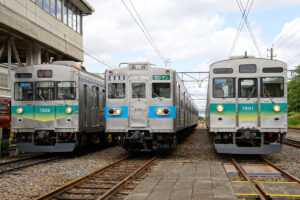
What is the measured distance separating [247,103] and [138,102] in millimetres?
3569

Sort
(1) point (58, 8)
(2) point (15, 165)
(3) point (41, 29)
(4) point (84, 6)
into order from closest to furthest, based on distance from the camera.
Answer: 1. (2) point (15, 165)
2. (3) point (41, 29)
3. (1) point (58, 8)
4. (4) point (84, 6)

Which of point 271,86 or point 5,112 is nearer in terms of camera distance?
point 271,86

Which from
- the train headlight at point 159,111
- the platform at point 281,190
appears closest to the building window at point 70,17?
the train headlight at point 159,111

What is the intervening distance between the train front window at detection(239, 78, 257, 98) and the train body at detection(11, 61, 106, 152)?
5627 millimetres

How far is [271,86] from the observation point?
1188 cm

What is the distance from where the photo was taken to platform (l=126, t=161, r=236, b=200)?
668 cm

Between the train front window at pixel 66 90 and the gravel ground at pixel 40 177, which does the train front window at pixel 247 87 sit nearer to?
the gravel ground at pixel 40 177

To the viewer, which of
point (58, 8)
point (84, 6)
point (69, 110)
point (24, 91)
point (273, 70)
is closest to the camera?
point (273, 70)

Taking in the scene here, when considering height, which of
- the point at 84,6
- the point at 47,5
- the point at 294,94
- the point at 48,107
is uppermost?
the point at 84,6

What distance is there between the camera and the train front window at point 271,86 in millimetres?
11766

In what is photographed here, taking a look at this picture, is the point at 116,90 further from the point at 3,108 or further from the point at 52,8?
the point at 52,8

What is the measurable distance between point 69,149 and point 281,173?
706 centimetres

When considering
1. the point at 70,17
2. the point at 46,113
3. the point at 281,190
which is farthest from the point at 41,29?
the point at 281,190

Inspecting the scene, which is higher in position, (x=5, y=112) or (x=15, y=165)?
(x=5, y=112)
